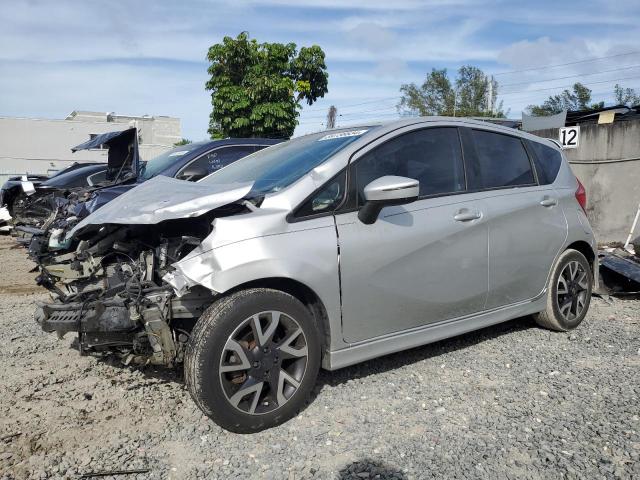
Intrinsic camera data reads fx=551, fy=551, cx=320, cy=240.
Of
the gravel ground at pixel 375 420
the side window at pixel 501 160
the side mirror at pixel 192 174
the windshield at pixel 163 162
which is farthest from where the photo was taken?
the windshield at pixel 163 162

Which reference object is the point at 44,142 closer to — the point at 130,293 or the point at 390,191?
the point at 130,293

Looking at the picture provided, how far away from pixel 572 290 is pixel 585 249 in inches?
17.3

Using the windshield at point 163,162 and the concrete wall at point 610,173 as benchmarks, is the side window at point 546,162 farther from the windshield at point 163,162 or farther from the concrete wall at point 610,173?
the concrete wall at point 610,173

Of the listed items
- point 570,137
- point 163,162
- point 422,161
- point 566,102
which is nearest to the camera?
point 422,161

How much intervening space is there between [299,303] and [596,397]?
203 cm

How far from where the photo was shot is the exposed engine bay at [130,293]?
305cm

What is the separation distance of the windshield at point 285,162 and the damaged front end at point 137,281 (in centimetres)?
41

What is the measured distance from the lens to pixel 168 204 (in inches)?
124

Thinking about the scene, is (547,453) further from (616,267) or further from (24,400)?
(616,267)

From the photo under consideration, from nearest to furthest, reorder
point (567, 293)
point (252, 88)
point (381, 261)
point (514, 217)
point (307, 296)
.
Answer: point (307, 296) < point (381, 261) < point (514, 217) < point (567, 293) < point (252, 88)

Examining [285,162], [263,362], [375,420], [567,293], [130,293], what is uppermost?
[285,162]

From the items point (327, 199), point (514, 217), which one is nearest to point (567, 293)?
point (514, 217)

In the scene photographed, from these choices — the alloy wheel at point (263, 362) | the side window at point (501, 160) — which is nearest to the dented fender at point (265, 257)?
the alloy wheel at point (263, 362)

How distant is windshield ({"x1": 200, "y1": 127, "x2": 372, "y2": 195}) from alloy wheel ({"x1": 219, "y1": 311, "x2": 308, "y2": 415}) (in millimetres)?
861
